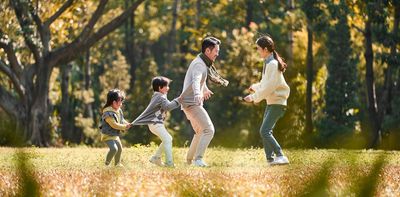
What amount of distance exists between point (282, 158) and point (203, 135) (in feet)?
4.05

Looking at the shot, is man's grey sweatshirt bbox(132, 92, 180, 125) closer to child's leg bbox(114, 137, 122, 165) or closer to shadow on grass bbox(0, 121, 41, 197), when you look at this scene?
child's leg bbox(114, 137, 122, 165)

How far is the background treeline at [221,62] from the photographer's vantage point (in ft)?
102

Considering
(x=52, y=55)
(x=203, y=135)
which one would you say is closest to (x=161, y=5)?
(x=52, y=55)

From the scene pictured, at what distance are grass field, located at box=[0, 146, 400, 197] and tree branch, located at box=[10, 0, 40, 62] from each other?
39.9 feet

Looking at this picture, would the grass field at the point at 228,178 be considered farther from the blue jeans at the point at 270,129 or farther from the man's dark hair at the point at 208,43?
the man's dark hair at the point at 208,43

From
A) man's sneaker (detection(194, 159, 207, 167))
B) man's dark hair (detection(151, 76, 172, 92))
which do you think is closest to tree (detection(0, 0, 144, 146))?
man's dark hair (detection(151, 76, 172, 92))

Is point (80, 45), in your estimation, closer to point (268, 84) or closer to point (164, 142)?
point (164, 142)

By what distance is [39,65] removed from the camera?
104ft

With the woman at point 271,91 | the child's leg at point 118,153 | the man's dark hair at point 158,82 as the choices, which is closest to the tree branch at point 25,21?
the child's leg at point 118,153

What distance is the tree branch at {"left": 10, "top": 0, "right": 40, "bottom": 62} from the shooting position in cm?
2880

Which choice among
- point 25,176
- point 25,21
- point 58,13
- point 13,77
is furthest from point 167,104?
point 13,77

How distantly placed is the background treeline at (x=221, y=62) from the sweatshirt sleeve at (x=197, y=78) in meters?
1.16

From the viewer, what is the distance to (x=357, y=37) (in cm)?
4684

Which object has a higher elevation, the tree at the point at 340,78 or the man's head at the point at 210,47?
the man's head at the point at 210,47
